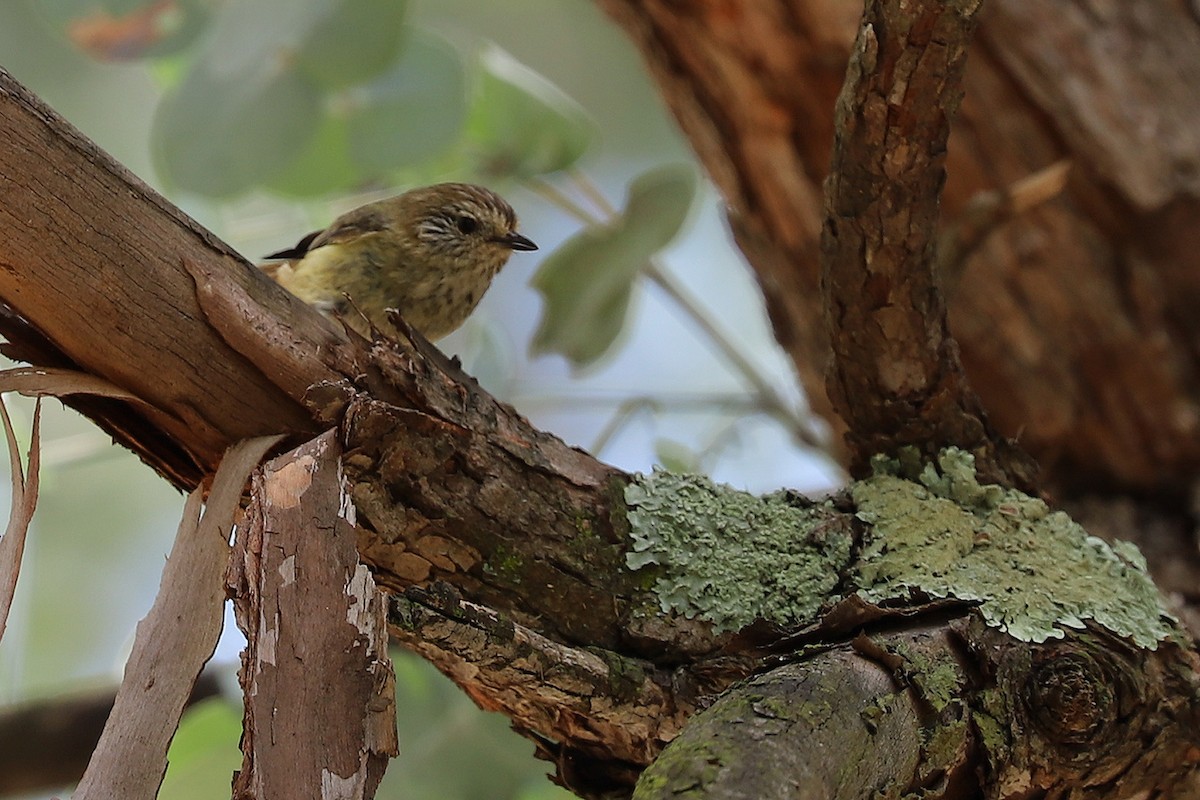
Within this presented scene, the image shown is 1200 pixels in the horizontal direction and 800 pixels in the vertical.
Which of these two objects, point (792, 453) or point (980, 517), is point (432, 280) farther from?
point (792, 453)

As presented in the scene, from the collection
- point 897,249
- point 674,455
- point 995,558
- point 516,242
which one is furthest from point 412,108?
point 995,558

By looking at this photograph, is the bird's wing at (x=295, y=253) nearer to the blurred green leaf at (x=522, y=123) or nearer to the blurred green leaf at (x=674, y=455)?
the blurred green leaf at (x=522, y=123)

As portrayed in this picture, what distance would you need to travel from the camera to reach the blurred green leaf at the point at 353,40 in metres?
2.13

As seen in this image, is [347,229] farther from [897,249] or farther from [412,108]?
[897,249]

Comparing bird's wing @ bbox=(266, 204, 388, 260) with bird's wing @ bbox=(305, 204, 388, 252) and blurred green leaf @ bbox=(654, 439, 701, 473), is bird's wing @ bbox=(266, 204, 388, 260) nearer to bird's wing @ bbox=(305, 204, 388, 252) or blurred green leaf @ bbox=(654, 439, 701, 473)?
bird's wing @ bbox=(305, 204, 388, 252)

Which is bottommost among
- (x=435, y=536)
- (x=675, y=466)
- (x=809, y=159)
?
(x=435, y=536)

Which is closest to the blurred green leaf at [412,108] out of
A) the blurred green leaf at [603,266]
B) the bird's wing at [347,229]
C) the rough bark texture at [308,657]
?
the bird's wing at [347,229]

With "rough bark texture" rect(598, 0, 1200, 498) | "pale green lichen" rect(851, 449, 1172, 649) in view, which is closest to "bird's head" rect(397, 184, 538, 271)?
"rough bark texture" rect(598, 0, 1200, 498)

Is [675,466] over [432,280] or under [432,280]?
under

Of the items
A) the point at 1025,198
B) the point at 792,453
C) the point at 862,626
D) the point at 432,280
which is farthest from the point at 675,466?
the point at 792,453

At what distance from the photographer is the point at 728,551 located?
151 centimetres

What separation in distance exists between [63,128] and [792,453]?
11.0 ft

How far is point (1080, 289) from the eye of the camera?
2.41 meters

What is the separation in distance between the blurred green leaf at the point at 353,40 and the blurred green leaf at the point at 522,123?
0.48 m
